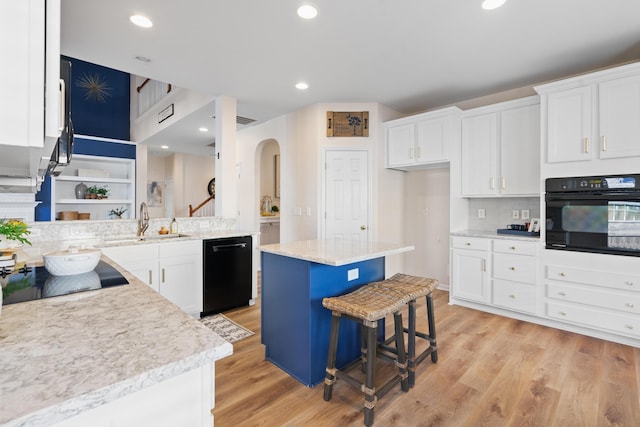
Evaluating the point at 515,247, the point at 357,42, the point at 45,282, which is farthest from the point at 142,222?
the point at 515,247

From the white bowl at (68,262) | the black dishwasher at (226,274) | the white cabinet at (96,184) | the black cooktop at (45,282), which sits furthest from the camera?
the white cabinet at (96,184)

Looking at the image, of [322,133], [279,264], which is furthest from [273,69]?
[279,264]

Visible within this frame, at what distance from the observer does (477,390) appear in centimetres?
202

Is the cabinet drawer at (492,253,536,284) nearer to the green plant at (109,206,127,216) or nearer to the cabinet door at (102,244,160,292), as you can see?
the cabinet door at (102,244,160,292)

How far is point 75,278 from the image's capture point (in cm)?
141

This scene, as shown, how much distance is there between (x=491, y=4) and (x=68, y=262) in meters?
2.97

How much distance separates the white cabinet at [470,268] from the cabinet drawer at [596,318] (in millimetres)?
614

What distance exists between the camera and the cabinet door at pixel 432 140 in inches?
148

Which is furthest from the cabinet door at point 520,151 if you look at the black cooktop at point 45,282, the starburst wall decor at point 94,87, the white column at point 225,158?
the starburst wall decor at point 94,87

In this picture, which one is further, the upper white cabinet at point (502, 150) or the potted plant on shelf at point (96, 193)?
the potted plant on shelf at point (96, 193)

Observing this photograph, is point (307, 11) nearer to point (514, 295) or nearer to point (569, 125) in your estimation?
point (569, 125)

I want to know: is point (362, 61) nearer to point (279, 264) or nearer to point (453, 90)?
point (453, 90)

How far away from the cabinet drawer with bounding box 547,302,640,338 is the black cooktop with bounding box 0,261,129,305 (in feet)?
11.6

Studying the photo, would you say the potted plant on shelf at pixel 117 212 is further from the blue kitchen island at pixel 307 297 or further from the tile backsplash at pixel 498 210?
the tile backsplash at pixel 498 210
